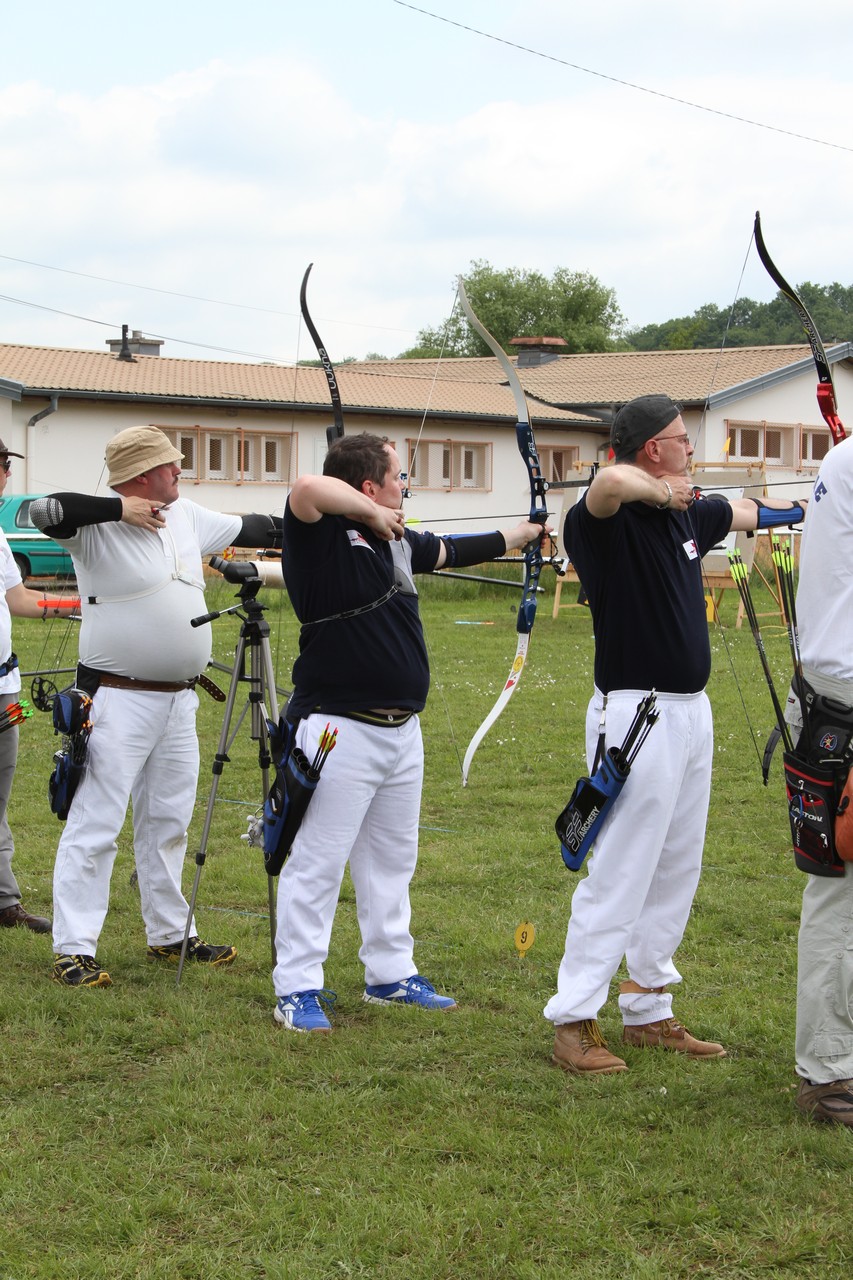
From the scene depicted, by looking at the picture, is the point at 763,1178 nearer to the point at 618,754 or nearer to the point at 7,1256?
the point at 618,754

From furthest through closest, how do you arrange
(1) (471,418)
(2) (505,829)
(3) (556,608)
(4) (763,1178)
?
(1) (471,418), (3) (556,608), (2) (505,829), (4) (763,1178)

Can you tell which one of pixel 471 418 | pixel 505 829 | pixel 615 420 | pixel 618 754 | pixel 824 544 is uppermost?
pixel 471 418

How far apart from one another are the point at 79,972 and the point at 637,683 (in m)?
2.02

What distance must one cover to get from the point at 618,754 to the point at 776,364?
24185 mm

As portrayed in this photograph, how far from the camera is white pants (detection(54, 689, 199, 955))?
4.19 m

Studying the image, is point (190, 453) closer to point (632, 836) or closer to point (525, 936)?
point (525, 936)

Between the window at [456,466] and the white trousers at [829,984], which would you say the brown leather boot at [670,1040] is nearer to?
the white trousers at [829,984]

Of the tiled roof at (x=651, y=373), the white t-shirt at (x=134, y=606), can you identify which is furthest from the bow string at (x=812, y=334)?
the tiled roof at (x=651, y=373)

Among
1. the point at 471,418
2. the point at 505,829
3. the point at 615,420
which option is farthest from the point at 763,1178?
the point at 471,418

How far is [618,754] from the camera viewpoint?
337 centimetres

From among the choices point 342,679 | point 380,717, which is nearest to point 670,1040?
point 380,717

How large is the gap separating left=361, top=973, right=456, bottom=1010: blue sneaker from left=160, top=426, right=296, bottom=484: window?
1928cm

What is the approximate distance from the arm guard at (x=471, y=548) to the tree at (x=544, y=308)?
4829 centimetres

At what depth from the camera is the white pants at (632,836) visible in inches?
134
